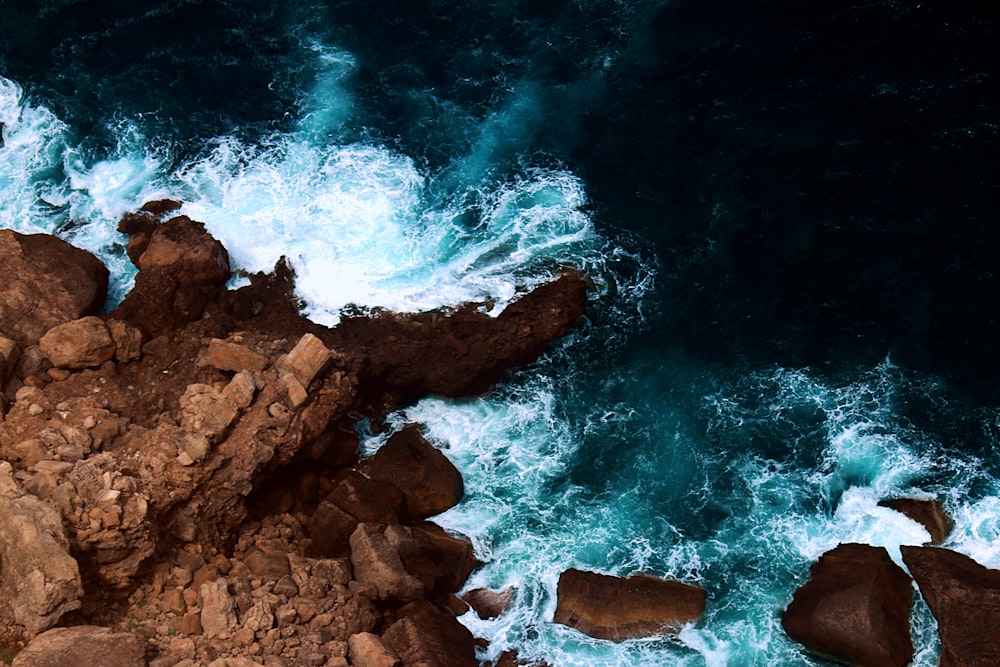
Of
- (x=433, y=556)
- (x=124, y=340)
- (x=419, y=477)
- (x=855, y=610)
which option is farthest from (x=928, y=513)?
(x=124, y=340)

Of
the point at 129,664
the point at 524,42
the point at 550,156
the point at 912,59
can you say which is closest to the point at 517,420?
the point at 550,156

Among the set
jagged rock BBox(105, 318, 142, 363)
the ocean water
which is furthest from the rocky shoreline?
the ocean water

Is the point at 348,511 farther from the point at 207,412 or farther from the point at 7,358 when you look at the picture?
the point at 7,358

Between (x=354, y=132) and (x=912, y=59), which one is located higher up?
(x=912, y=59)

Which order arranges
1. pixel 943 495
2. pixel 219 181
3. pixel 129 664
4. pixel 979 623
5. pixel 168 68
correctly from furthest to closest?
pixel 168 68 < pixel 219 181 < pixel 943 495 < pixel 979 623 < pixel 129 664

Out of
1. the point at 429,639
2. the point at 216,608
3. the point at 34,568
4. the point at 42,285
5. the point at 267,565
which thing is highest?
the point at 42,285

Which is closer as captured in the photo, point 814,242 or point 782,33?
point 814,242

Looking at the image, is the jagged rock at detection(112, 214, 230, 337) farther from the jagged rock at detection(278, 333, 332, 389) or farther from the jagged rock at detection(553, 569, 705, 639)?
the jagged rock at detection(553, 569, 705, 639)

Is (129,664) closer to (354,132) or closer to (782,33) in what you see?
(354,132)
